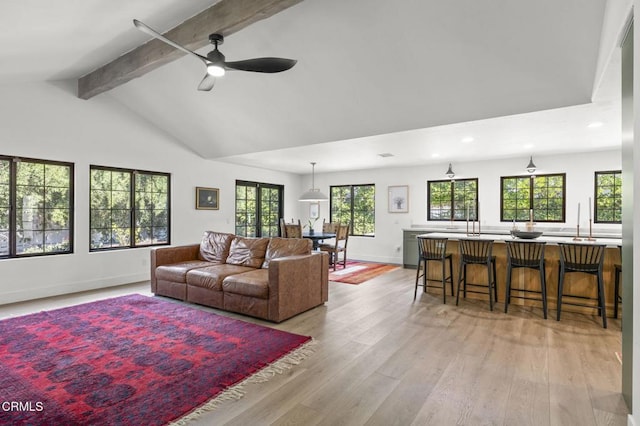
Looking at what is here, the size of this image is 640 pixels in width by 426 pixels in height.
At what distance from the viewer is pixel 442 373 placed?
268 cm

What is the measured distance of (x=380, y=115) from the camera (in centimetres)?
458

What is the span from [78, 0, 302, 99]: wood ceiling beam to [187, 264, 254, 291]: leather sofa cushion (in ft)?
8.62

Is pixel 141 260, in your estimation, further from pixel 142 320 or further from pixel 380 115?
pixel 380 115

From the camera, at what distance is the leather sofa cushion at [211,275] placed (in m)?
4.29

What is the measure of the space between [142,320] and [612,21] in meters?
5.03

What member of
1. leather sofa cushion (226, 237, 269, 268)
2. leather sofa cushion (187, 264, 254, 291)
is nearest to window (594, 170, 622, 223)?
leather sofa cushion (226, 237, 269, 268)

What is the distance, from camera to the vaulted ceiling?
3.02 m

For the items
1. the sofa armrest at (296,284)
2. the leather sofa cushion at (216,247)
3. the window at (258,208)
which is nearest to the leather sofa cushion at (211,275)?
the leather sofa cushion at (216,247)

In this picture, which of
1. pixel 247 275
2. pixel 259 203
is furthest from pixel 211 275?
pixel 259 203

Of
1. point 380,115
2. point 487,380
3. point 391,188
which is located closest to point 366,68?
point 380,115

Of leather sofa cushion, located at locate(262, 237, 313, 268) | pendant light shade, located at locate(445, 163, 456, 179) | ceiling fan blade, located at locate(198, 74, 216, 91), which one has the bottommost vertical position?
leather sofa cushion, located at locate(262, 237, 313, 268)

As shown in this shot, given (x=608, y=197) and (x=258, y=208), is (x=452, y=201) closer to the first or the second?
(x=608, y=197)

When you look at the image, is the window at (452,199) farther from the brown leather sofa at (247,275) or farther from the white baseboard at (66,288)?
the white baseboard at (66,288)

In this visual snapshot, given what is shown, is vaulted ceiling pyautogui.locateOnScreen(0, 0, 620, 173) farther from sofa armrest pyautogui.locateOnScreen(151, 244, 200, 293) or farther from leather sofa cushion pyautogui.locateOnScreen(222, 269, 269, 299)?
leather sofa cushion pyautogui.locateOnScreen(222, 269, 269, 299)
